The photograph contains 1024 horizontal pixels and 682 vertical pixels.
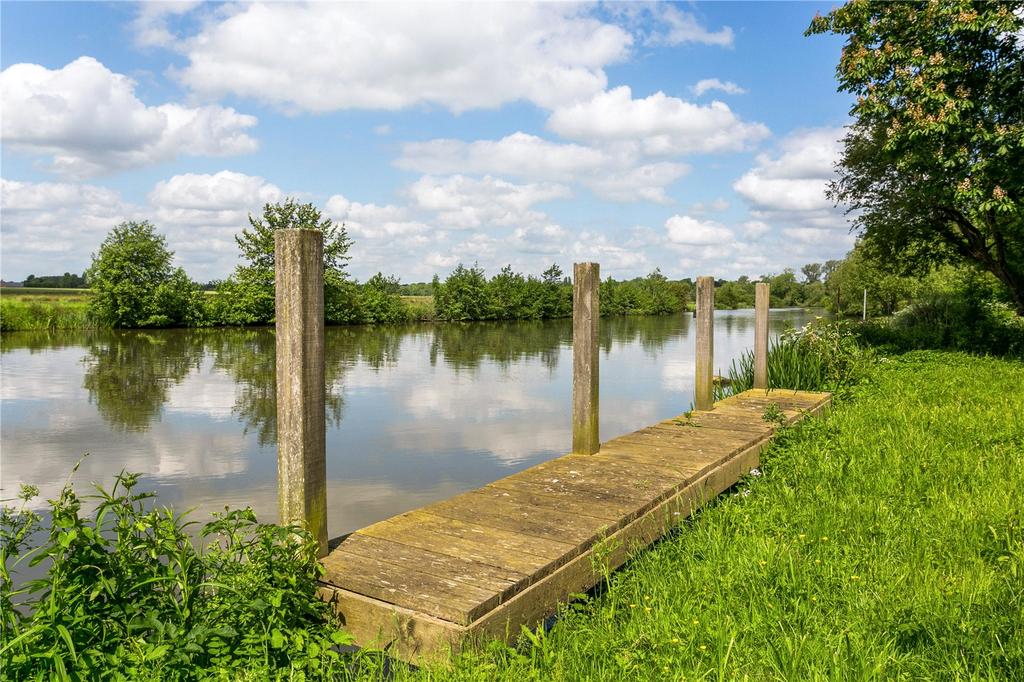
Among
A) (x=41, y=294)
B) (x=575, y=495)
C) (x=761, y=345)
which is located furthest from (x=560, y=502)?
(x=41, y=294)

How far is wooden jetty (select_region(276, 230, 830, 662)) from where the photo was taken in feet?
10.2

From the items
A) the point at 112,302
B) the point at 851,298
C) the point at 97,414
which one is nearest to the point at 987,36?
the point at 97,414

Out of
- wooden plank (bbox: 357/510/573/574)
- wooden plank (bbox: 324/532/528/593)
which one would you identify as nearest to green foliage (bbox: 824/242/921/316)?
wooden plank (bbox: 357/510/573/574)

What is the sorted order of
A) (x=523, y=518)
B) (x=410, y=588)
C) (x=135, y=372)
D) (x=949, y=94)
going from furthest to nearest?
(x=135, y=372), (x=949, y=94), (x=523, y=518), (x=410, y=588)

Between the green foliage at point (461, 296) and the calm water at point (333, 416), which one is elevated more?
the green foliage at point (461, 296)

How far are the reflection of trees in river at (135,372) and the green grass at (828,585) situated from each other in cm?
1082

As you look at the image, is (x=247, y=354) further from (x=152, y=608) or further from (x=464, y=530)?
(x=152, y=608)

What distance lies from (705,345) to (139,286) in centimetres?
3793

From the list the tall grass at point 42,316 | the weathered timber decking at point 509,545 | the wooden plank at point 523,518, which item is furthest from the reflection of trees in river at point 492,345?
the tall grass at point 42,316

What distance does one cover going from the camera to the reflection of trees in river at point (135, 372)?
45.1 feet

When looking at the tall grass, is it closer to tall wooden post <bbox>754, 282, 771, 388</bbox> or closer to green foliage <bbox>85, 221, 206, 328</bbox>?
green foliage <bbox>85, 221, 206, 328</bbox>

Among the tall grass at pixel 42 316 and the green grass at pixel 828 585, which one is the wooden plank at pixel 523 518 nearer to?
the green grass at pixel 828 585

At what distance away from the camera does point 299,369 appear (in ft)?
11.3

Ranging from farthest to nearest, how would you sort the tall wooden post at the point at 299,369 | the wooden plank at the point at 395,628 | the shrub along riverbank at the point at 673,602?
the tall wooden post at the point at 299,369 → the wooden plank at the point at 395,628 → the shrub along riverbank at the point at 673,602
